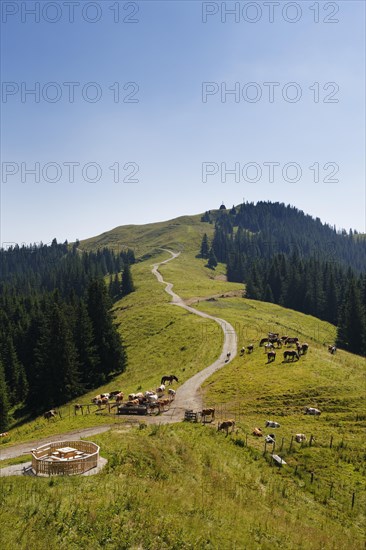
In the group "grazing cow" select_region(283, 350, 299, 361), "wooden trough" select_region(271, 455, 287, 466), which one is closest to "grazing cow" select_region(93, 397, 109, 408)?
"wooden trough" select_region(271, 455, 287, 466)

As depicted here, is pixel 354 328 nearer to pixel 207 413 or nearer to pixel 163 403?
pixel 163 403

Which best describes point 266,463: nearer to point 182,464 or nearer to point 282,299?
point 182,464

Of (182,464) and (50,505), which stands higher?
(50,505)

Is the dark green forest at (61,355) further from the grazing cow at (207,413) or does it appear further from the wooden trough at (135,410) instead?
the grazing cow at (207,413)

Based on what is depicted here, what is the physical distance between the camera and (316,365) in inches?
2053

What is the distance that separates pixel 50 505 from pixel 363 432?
2851 centimetres

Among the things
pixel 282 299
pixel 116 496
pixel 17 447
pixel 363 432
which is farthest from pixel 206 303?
pixel 116 496

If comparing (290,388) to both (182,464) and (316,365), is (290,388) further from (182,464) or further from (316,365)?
(182,464)

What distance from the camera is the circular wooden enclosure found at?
74.8 feet

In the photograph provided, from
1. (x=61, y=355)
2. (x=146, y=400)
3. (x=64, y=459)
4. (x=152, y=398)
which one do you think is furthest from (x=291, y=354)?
(x=64, y=459)

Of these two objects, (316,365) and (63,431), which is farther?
(316,365)

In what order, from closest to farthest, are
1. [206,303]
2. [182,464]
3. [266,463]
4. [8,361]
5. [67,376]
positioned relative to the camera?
1. [182,464]
2. [266,463]
3. [67,376]
4. [8,361]
5. [206,303]

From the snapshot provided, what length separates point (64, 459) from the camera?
2358cm

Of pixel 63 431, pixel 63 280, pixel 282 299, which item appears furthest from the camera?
pixel 63 280
